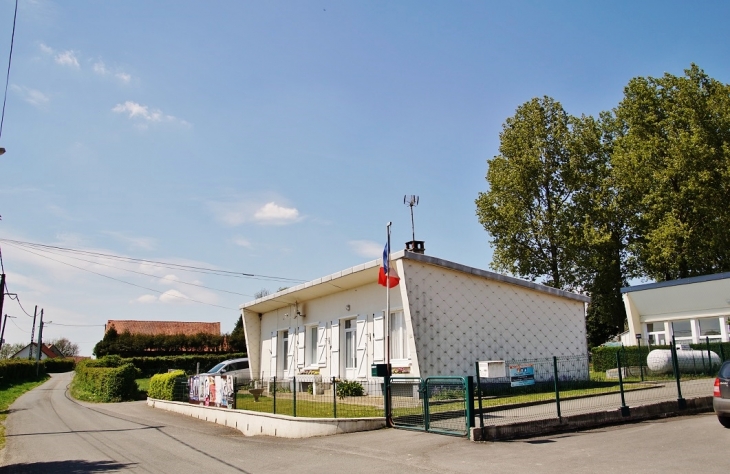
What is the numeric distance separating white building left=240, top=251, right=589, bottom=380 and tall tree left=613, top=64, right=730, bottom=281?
15050mm

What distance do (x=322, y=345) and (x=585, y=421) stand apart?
12809mm

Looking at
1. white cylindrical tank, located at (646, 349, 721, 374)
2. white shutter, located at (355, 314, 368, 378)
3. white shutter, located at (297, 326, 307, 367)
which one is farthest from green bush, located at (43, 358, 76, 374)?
white cylindrical tank, located at (646, 349, 721, 374)

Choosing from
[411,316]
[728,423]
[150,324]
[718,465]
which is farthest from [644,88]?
[150,324]

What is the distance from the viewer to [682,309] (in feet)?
99.0

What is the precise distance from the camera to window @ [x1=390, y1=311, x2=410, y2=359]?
774 inches

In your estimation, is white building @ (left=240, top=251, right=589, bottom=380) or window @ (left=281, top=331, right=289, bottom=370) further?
window @ (left=281, top=331, right=289, bottom=370)

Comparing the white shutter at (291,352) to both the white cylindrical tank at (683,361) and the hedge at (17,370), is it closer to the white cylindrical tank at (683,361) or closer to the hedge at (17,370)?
the white cylindrical tank at (683,361)

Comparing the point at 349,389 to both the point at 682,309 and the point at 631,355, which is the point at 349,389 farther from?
the point at 682,309

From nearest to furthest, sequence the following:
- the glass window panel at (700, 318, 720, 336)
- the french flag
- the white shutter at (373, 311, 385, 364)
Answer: the french flag < the white shutter at (373, 311, 385, 364) < the glass window panel at (700, 318, 720, 336)

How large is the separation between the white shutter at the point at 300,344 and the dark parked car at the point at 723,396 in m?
16.9

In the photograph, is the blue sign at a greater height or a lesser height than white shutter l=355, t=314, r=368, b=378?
lesser

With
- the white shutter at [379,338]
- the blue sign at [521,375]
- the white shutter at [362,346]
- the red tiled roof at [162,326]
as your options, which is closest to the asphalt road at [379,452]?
the blue sign at [521,375]

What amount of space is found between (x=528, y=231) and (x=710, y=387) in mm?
21171

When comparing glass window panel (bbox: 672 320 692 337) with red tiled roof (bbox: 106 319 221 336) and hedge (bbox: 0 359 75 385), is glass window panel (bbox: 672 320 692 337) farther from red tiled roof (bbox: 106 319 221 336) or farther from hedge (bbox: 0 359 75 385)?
red tiled roof (bbox: 106 319 221 336)
